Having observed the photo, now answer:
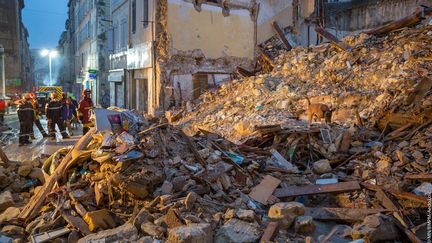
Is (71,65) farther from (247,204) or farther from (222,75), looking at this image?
(247,204)

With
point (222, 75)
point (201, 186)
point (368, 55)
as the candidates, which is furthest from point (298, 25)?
point (201, 186)

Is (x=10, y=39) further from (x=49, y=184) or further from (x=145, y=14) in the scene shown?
(x=49, y=184)

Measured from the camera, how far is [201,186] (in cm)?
535

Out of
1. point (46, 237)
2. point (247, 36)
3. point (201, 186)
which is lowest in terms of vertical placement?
point (46, 237)

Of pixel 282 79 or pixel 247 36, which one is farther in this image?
pixel 247 36

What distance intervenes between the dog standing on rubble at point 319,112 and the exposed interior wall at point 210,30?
757cm

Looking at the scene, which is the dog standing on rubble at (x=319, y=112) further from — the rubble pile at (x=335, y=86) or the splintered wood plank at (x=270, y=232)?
the splintered wood plank at (x=270, y=232)

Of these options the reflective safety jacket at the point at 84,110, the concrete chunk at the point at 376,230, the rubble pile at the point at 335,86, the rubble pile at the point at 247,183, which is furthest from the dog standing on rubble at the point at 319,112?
the reflective safety jacket at the point at 84,110

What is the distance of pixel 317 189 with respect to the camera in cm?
587

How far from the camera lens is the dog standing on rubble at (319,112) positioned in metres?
9.62

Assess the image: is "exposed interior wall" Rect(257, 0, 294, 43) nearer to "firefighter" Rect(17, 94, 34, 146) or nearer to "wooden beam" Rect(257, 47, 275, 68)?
"wooden beam" Rect(257, 47, 275, 68)

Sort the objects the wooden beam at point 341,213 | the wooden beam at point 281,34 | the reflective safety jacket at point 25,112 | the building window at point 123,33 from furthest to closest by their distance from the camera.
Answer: the building window at point 123,33 < the wooden beam at point 281,34 < the reflective safety jacket at point 25,112 < the wooden beam at point 341,213

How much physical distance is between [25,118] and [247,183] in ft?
26.3

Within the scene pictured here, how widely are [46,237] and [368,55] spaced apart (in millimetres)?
11050
